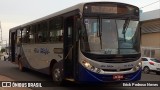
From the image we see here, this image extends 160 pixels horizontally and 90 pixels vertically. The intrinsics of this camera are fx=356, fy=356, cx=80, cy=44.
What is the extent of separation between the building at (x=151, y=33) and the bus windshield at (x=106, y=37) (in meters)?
26.4

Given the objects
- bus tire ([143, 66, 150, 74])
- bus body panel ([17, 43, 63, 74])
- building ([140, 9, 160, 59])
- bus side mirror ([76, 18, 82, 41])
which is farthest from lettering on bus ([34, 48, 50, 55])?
building ([140, 9, 160, 59])

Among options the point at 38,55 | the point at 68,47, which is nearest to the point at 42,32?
the point at 38,55

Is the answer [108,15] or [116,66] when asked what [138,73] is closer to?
[116,66]

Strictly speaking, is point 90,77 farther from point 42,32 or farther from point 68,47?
point 42,32

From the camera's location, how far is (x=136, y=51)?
41.3ft

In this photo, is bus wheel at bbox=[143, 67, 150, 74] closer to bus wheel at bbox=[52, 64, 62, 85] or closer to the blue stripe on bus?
bus wheel at bbox=[52, 64, 62, 85]

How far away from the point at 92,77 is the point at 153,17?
2882cm

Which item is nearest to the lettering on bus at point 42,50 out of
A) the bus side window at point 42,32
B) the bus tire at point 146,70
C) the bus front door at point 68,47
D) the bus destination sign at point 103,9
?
the bus side window at point 42,32

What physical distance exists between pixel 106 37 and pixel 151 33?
1186 inches

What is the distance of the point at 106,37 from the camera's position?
12.1m

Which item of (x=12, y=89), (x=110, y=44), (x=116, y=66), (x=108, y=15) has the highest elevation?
(x=108, y=15)

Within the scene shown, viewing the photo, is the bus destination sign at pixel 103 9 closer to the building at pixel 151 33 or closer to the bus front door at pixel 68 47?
the bus front door at pixel 68 47

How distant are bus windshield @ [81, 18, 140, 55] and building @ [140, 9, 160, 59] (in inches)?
1040

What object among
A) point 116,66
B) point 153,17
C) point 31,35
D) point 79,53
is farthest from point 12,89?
point 153,17
